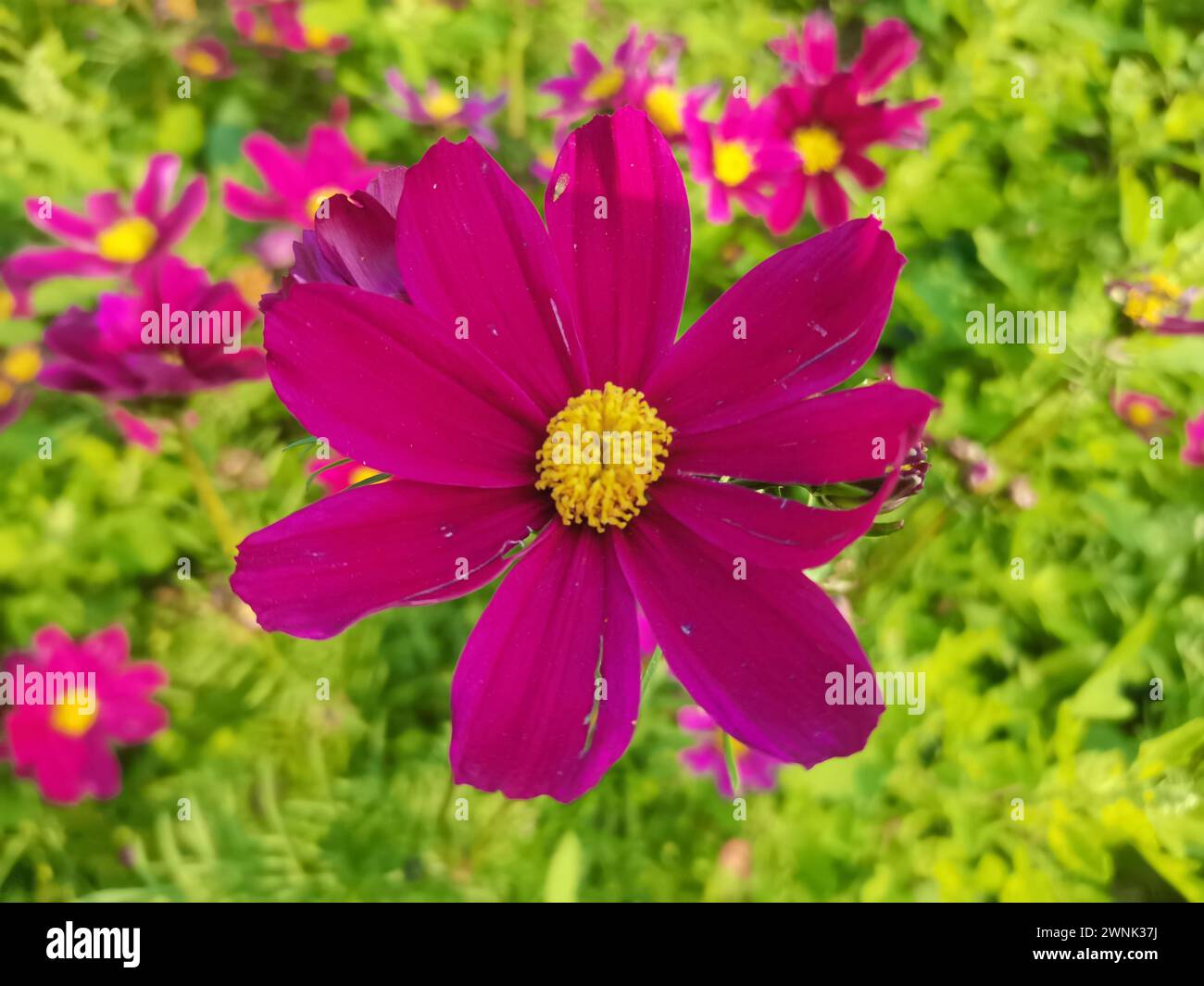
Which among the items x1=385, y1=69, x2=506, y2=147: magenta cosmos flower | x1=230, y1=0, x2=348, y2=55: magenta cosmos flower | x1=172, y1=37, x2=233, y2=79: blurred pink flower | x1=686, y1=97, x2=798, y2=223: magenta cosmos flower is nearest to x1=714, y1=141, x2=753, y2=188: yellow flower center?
x1=686, y1=97, x2=798, y2=223: magenta cosmos flower

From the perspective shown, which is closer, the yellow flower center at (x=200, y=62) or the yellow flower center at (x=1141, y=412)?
the yellow flower center at (x=1141, y=412)

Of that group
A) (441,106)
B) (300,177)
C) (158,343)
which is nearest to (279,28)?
(441,106)

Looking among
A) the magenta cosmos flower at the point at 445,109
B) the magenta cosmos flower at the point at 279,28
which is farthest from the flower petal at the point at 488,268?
the magenta cosmos flower at the point at 279,28

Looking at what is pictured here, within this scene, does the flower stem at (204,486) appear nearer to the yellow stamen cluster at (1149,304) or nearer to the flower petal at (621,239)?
the flower petal at (621,239)

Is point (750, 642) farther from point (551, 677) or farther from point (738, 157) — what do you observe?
point (738, 157)
